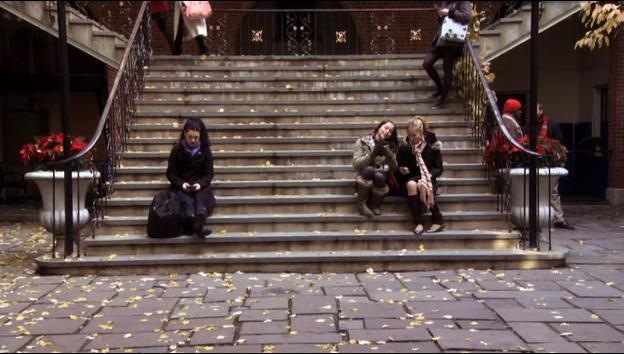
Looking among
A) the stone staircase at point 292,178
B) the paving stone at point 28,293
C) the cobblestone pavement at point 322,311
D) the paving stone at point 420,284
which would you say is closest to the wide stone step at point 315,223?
the stone staircase at point 292,178

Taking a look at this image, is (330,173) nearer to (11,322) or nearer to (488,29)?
(11,322)

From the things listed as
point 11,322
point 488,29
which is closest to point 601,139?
point 488,29

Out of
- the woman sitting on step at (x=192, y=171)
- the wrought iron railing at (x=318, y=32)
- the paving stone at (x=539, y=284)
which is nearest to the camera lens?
the paving stone at (x=539, y=284)

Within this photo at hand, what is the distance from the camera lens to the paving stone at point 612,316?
16.1ft

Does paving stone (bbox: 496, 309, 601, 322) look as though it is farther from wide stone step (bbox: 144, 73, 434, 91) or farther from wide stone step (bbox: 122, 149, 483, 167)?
wide stone step (bbox: 144, 73, 434, 91)

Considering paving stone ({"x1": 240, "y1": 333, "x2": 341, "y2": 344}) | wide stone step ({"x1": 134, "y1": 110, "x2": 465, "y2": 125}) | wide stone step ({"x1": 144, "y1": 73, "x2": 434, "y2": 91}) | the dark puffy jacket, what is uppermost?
wide stone step ({"x1": 144, "y1": 73, "x2": 434, "y2": 91})

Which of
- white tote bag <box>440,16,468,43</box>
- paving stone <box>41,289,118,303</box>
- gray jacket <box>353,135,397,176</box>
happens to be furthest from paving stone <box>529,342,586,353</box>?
white tote bag <box>440,16,468,43</box>

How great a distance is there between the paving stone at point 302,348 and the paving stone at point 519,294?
181 centimetres

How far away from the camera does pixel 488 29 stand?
11.6 m

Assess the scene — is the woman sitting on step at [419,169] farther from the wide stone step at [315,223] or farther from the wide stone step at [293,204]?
the wide stone step at [293,204]

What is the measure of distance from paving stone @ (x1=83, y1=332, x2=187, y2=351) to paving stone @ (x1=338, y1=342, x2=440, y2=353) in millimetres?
1140

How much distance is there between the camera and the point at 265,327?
483 centimetres

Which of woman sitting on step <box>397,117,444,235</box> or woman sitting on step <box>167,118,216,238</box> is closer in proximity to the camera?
woman sitting on step <box>167,118,216,238</box>

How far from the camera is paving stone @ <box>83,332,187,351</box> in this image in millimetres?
4473
